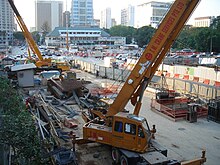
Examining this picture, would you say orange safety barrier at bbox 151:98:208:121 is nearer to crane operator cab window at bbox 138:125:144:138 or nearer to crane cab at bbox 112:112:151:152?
crane cab at bbox 112:112:151:152

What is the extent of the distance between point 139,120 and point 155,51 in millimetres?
3121

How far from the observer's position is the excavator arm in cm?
1141

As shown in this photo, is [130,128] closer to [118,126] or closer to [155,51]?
[118,126]

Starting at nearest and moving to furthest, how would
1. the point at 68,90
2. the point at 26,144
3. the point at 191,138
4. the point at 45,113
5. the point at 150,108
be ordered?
1. the point at 26,144
2. the point at 191,138
3. the point at 45,113
4. the point at 150,108
5. the point at 68,90

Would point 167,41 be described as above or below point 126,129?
above

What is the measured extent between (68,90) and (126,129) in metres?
15.8

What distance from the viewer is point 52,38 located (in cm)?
15612

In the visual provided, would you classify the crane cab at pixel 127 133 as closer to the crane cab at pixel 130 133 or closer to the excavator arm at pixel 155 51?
the crane cab at pixel 130 133

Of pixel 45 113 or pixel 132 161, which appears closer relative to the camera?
pixel 132 161

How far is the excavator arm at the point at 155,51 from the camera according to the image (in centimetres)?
1141

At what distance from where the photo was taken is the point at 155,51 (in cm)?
1199

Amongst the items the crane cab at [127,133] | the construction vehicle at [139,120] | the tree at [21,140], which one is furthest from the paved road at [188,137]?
the tree at [21,140]

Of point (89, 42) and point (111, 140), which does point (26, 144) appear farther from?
point (89, 42)

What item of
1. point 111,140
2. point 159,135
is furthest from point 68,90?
point 111,140
